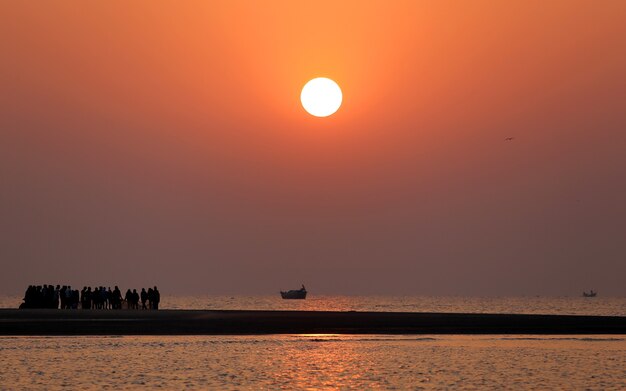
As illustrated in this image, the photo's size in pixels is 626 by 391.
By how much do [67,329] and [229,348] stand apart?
→ 14.7 meters

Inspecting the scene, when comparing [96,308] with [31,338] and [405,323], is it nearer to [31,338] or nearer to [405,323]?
[405,323]

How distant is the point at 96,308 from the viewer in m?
88.8

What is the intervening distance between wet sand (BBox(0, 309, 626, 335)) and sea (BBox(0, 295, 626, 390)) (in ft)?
19.2

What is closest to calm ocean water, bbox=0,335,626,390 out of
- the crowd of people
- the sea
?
the sea

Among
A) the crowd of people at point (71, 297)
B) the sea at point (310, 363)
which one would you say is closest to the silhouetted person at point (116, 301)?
the crowd of people at point (71, 297)

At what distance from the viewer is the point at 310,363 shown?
1729 inches

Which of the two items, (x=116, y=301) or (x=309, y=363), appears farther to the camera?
(x=116, y=301)

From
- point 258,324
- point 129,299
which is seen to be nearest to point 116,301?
point 129,299

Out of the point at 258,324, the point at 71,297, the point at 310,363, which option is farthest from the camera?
the point at 71,297

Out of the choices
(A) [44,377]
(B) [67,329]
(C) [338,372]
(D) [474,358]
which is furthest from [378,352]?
(B) [67,329]

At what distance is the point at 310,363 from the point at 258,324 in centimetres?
2717

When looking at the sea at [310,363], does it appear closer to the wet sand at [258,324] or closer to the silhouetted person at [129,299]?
the wet sand at [258,324]

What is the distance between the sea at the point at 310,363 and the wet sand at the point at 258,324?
19.2 feet

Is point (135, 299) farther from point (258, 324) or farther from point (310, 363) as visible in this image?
point (310, 363)
